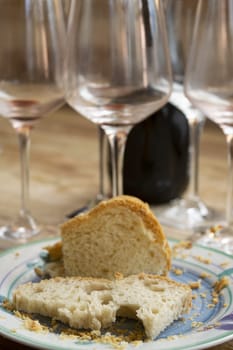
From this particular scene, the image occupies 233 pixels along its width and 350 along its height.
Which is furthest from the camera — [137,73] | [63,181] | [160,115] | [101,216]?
[63,181]

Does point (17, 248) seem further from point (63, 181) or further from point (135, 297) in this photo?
point (63, 181)

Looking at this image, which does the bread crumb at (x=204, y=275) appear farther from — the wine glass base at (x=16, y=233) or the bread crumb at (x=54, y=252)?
the wine glass base at (x=16, y=233)

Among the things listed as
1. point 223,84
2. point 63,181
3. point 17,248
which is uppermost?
point 223,84

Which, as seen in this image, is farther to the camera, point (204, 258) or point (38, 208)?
point (38, 208)

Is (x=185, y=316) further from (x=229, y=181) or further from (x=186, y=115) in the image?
(x=186, y=115)

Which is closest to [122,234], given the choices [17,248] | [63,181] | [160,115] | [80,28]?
[17,248]

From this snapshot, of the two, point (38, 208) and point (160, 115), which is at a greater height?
point (160, 115)

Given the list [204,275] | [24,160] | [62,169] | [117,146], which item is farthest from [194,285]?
[62,169]
